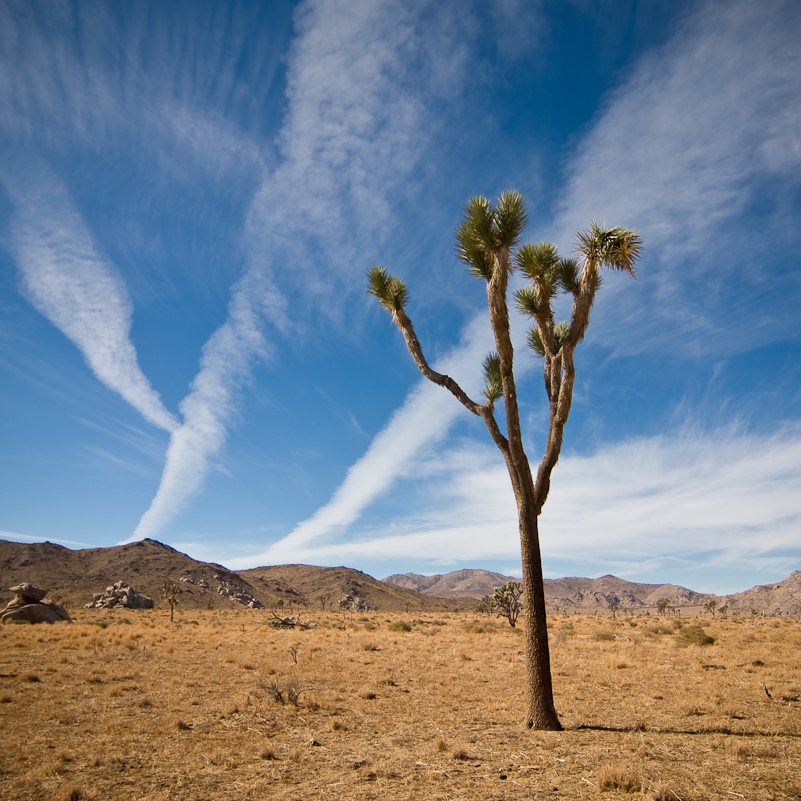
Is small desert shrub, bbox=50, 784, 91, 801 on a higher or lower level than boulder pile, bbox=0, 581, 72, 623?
lower

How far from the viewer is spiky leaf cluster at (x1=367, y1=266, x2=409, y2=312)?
11.6m

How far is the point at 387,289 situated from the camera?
11750 mm

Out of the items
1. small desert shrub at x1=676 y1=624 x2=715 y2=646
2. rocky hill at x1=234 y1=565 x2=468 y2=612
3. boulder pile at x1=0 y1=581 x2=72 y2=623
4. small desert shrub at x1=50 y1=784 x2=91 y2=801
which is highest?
rocky hill at x1=234 y1=565 x2=468 y2=612

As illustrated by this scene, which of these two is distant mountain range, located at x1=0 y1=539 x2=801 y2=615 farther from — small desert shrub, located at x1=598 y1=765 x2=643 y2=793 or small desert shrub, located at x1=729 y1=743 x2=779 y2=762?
small desert shrub, located at x1=598 y1=765 x2=643 y2=793

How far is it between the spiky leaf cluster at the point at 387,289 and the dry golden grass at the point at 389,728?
860 centimetres

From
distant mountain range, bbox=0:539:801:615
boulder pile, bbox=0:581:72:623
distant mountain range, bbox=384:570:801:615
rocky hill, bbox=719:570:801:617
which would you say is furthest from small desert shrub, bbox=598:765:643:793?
rocky hill, bbox=719:570:801:617

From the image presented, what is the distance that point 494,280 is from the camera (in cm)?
943

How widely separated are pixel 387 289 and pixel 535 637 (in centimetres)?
795

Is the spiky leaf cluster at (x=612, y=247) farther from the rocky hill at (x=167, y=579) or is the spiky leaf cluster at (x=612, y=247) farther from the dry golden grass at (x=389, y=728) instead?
the rocky hill at (x=167, y=579)

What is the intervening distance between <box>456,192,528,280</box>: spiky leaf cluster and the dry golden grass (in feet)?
26.6

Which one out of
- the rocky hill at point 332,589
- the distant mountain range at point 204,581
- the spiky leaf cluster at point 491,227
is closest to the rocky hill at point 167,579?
the distant mountain range at point 204,581

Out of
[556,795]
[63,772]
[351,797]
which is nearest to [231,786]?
[351,797]

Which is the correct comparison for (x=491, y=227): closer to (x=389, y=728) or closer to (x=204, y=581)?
(x=389, y=728)

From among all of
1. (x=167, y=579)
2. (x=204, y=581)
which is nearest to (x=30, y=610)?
(x=167, y=579)
